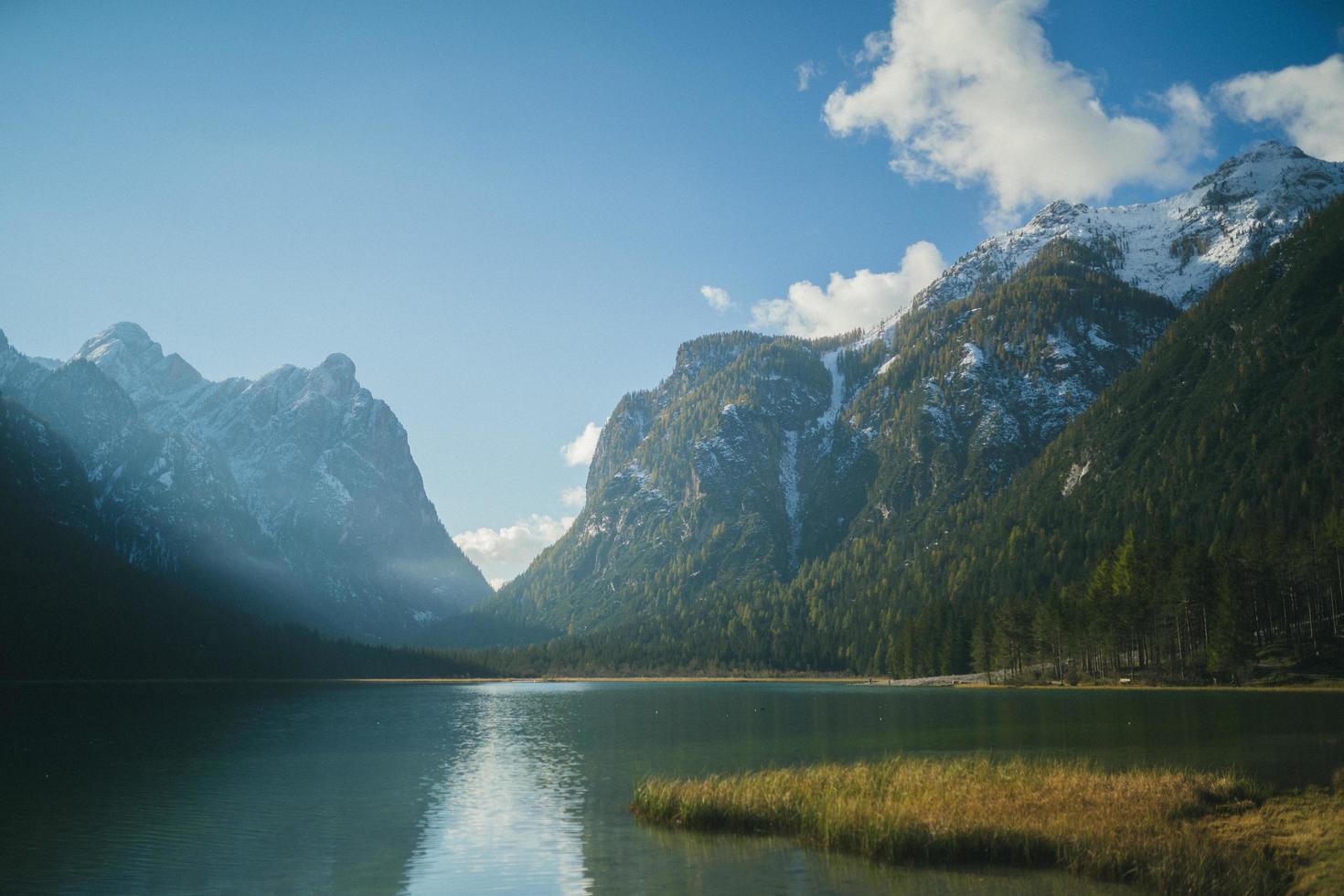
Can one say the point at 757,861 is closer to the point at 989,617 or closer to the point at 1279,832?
the point at 1279,832

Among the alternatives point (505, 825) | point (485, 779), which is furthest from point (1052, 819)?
point (485, 779)

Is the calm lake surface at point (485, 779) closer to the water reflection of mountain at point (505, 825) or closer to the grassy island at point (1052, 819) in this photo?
the water reflection of mountain at point (505, 825)

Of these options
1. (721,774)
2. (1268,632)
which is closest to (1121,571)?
(1268,632)

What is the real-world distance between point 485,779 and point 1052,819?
3818 cm

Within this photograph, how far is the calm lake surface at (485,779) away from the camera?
31625 mm

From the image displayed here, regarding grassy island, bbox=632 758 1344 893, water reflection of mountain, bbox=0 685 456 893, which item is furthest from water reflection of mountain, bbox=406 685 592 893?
grassy island, bbox=632 758 1344 893

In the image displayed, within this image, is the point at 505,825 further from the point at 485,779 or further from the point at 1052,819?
the point at 1052,819

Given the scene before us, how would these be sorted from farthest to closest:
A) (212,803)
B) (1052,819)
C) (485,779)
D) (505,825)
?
(485,779), (212,803), (505,825), (1052,819)

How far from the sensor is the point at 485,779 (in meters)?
58.4

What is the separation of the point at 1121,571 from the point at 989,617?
121ft

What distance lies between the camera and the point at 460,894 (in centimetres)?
3006

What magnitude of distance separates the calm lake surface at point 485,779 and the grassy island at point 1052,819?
1.64m

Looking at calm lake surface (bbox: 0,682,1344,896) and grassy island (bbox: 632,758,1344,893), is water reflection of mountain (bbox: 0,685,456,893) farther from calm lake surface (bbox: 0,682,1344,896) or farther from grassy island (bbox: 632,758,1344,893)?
grassy island (bbox: 632,758,1344,893)

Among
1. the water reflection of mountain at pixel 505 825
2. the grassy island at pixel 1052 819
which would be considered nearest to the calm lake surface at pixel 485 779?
the water reflection of mountain at pixel 505 825
